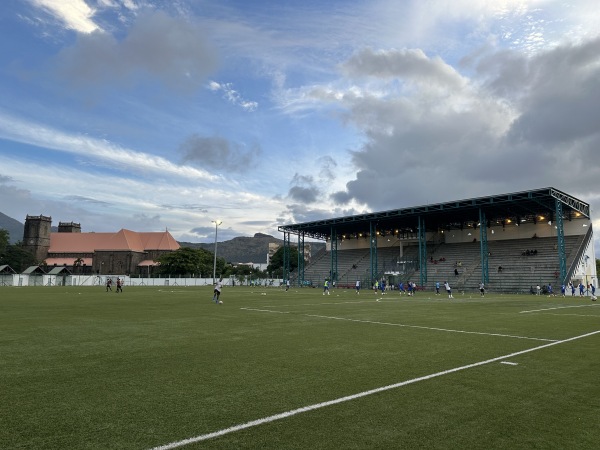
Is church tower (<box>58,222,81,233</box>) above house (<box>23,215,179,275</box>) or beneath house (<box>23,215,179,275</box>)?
above

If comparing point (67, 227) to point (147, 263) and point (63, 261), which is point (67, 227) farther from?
point (147, 263)

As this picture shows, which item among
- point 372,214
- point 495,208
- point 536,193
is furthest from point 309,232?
point 536,193

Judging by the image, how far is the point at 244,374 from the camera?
7305 mm

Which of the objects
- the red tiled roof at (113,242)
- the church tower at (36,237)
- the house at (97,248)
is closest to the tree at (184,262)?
the house at (97,248)

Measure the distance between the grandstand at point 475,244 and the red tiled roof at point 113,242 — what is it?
59241 mm

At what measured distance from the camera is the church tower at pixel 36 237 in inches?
5005

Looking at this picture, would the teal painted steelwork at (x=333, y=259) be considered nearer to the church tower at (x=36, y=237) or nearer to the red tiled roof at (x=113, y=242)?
the red tiled roof at (x=113, y=242)

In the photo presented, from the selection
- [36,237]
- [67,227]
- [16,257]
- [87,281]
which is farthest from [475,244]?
[67,227]

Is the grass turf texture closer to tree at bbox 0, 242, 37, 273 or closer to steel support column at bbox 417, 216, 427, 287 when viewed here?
steel support column at bbox 417, 216, 427, 287

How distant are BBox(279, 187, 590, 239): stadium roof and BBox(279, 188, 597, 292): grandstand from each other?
120mm

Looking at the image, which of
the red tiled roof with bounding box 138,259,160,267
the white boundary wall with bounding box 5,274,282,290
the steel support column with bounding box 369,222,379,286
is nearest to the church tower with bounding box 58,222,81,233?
the red tiled roof with bounding box 138,259,160,267

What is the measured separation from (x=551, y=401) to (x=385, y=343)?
17.3ft

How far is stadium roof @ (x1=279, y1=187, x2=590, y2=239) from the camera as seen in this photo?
5153 cm

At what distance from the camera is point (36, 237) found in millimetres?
127500
